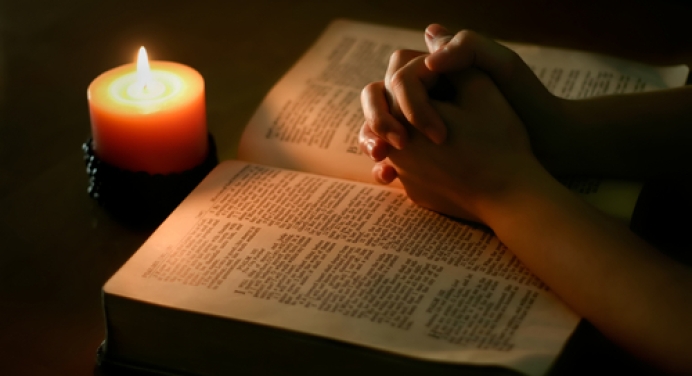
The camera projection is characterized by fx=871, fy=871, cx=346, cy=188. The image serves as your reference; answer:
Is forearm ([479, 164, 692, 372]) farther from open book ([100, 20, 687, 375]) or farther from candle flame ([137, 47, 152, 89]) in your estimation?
candle flame ([137, 47, 152, 89])

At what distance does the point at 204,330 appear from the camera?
1.96 feet

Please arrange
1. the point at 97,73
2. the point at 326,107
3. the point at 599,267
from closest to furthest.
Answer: the point at 599,267 → the point at 326,107 → the point at 97,73

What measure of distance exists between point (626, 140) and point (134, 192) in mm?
438

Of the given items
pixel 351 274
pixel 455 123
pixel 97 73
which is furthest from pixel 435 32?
pixel 97 73

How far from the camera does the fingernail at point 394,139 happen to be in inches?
28.0

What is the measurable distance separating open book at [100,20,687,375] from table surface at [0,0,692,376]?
50 millimetres

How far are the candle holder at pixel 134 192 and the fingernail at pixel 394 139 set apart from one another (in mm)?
204

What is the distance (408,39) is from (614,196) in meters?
0.41

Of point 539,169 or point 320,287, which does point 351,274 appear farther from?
point 539,169

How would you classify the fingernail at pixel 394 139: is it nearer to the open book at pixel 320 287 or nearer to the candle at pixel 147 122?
the open book at pixel 320 287

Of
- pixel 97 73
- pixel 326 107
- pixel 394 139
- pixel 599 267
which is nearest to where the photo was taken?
pixel 599 267

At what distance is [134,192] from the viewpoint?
775 mm

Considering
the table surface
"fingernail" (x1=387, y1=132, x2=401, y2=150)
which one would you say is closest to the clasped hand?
"fingernail" (x1=387, y1=132, x2=401, y2=150)

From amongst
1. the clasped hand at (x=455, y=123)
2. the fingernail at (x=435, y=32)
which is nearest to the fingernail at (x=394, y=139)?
the clasped hand at (x=455, y=123)
